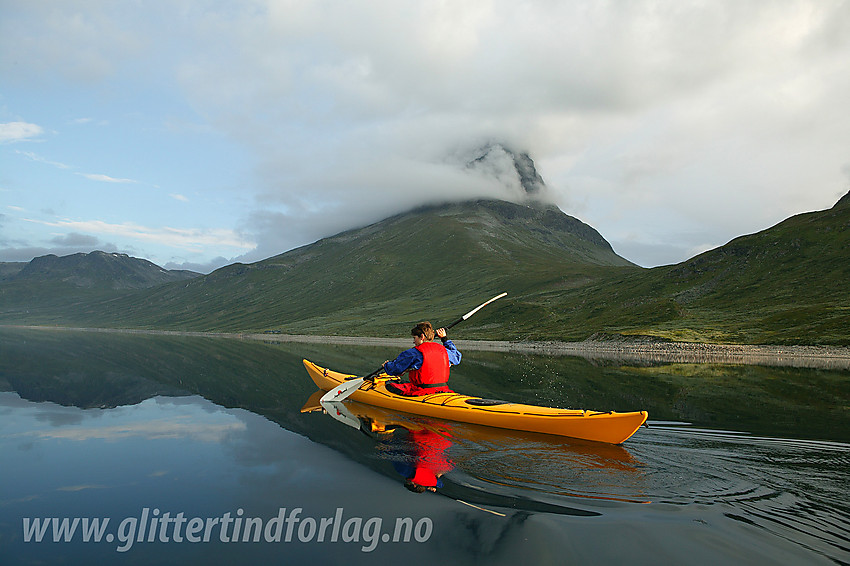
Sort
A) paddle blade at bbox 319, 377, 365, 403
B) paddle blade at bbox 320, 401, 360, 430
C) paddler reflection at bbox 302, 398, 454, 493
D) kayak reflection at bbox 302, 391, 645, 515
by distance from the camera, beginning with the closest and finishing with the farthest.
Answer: kayak reflection at bbox 302, 391, 645, 515 → paddler reflection at bbox 302, 398, 454, 493 → paddle blade at bbox 320, 401, 360, 430 → paddle blade at bbox 319, 377, 365, 403

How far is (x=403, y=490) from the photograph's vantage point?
10.2 meters

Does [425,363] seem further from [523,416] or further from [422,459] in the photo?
[422,459]

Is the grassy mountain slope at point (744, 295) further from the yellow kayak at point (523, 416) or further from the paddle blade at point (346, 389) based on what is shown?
the paddle blade at point (346, 389)

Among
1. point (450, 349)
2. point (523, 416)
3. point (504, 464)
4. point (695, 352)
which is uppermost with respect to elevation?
point (450, 349)

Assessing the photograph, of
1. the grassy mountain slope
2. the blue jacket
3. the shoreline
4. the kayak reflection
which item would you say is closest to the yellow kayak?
the kayak reflection

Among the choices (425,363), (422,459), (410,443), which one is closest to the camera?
(422,459)

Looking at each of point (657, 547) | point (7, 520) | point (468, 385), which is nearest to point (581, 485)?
point (657, 547)

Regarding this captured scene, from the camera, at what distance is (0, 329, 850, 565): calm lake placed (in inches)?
301

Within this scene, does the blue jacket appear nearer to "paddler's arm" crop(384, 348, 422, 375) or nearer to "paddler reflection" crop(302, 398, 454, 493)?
"paddler's arm" crop(384, 348, 422, 375)

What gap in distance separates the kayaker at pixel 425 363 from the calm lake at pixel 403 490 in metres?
1.38

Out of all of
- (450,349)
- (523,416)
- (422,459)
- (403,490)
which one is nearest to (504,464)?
(422,459)

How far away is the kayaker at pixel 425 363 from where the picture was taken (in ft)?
58.9

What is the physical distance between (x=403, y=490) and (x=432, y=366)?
8271 millimetres

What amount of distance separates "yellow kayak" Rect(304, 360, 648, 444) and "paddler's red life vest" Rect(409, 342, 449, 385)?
0.69m
